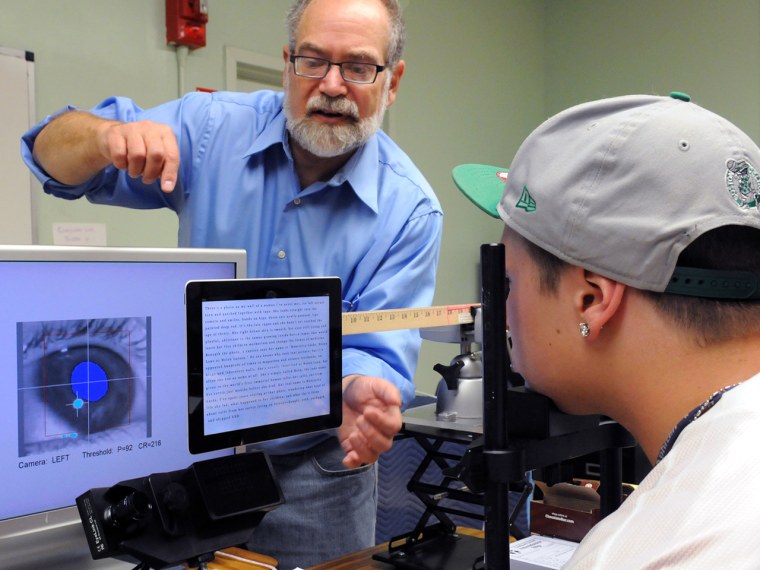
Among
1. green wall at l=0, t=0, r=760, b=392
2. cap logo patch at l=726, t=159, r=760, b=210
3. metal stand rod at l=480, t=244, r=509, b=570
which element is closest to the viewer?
cap logo patch at l=726, t=159, r=760, b=210

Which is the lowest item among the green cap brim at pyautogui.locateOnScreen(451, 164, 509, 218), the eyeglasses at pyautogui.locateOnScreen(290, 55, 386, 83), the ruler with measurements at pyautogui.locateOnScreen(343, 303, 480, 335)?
the ruler with measurements at pyautogui.locateOnScreen(343, 303, 480, 335)

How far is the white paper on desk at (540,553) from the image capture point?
1041 mm

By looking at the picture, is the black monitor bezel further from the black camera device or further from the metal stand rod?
the metal stand rod

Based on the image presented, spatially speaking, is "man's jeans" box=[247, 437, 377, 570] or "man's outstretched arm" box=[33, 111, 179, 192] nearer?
"man's outstretched arm" box=[33, 111, 179, 192]

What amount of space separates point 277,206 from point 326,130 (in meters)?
0.19

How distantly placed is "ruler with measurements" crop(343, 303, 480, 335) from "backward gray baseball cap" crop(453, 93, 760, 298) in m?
0.51

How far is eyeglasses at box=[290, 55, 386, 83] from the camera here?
1551 millimetres

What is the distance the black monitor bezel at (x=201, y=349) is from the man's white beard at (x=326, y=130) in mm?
583

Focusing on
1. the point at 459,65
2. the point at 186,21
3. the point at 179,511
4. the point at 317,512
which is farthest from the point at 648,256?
the point at 459,65

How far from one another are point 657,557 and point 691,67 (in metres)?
4.03

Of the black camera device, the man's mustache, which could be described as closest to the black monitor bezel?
the black camera device

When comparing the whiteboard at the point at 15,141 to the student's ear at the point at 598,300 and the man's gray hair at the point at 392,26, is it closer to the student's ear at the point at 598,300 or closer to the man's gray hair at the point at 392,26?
the man's gray hair at the point at 392,26

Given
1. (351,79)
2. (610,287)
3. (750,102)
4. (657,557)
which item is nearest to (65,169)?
(351,79)

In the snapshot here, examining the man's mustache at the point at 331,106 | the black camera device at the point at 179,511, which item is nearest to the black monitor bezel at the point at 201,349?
the black camera device at the point at 179,511
